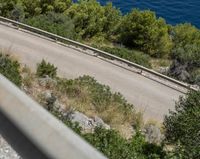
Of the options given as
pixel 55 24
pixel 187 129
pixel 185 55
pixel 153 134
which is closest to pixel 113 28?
pixel 55 24

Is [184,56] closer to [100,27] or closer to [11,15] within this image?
[100,27]

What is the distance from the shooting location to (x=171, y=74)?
1047 inches

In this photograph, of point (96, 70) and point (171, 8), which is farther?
point (171, 8)

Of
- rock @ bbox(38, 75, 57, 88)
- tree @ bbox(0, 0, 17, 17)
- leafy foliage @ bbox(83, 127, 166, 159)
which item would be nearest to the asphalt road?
rock @ bbox(38, 75, 57, 88)

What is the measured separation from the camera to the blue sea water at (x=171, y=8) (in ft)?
172

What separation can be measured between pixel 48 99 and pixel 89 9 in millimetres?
22845

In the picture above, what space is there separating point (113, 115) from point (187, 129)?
12.3 ft

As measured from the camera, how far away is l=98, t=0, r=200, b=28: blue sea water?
→ 52.5 metres

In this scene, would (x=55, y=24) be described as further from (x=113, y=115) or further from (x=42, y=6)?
(x=113, y=115)

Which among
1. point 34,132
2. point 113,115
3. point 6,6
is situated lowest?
point 6,6

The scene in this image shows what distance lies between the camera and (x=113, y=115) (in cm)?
1493

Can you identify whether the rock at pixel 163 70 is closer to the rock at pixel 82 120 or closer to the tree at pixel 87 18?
the tree at pixel 87 18

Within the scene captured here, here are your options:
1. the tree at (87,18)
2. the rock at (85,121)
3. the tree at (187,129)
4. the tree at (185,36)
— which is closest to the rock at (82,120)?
the rock at (85,121)

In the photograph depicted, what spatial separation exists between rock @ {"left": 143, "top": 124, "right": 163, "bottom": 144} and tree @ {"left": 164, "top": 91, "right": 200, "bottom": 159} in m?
0.70
